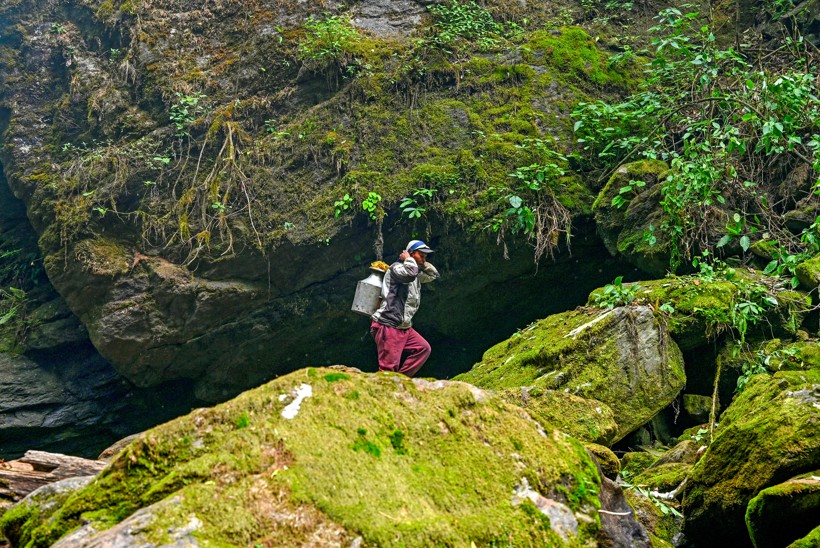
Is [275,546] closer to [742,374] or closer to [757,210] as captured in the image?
[742,374]

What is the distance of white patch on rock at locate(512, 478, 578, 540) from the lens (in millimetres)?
3029

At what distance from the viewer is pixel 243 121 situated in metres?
10.6

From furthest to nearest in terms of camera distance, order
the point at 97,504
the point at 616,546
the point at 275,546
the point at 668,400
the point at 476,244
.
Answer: the point at 476,244 < the point at 668,400 < the point at 616,546 < the point at 97,504 < the point at 275,546

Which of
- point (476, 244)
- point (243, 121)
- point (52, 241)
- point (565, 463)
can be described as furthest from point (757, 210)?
point (52, 241)

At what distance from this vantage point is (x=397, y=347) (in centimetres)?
800

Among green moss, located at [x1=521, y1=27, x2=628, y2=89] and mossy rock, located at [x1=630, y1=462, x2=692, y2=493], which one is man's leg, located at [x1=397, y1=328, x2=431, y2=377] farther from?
green moss, located at [x1=521, y1=27, x2=628, y2=89]

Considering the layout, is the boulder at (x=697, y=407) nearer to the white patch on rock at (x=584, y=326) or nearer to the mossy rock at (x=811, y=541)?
the white patch on rock at (x=584, y=326)

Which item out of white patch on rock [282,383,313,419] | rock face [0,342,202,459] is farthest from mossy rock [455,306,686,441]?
rock face [0,342,202,459]

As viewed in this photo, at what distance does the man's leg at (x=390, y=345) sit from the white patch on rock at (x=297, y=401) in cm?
474

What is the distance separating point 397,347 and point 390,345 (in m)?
0.09

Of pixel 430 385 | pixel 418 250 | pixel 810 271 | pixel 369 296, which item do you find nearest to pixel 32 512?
pixel 430 385

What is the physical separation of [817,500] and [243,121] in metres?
9.33

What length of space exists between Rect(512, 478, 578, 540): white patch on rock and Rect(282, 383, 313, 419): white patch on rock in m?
1.05

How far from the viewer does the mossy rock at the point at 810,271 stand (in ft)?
22.8
